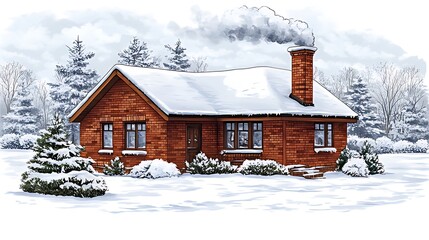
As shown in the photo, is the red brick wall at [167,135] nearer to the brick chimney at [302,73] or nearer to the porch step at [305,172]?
the porch step at [305,172]

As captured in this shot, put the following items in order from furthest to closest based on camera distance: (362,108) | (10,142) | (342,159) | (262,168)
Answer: (362,108), (10,142), (342,159), (262,168)

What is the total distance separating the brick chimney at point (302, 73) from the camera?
2889 cm

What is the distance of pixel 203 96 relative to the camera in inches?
1177

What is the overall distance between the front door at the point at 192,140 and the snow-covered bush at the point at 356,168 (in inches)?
286

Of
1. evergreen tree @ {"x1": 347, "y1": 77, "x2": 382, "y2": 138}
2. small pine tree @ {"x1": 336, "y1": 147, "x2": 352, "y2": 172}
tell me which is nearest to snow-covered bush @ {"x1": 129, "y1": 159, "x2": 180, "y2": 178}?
small pine tree @ {"x1": 336, "y1": 147, "x2": 352, "y2": 172}

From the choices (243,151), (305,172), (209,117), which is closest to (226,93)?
(209,117)

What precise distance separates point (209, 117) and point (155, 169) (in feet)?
14.5

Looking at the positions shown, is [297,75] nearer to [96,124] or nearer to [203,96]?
[203,96]

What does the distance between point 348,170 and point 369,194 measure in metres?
7.68

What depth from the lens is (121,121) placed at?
28703 mm

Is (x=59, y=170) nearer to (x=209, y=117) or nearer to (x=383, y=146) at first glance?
(x=209, y=117)

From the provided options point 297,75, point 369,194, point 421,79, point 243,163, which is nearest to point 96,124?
point 243,163

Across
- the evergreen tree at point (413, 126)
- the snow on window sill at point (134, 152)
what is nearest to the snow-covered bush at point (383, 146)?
the evergreen tree at point (413, 126)

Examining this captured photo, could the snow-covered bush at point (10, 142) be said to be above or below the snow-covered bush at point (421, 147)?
above
